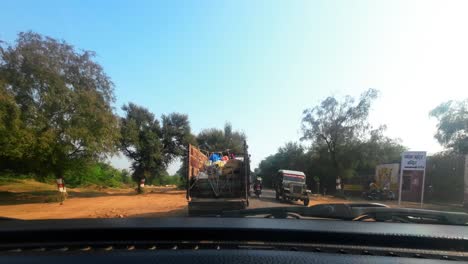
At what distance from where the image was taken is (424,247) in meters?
2.95

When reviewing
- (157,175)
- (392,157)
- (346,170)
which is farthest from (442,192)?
(157,175)

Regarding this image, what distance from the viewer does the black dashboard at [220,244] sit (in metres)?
2.43

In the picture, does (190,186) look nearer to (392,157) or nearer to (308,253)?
(308,253)

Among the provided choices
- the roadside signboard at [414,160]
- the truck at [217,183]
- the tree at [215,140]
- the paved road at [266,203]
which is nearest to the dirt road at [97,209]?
the paved road at [266,203]

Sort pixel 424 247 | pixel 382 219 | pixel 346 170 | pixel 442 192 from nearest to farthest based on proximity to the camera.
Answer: pixel 424 247 < pixel 382 219 < pixel 442 192 < pixel 346 170

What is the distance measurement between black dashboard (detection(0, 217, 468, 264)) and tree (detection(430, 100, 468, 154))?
133ft

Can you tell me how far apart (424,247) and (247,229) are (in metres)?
1.17

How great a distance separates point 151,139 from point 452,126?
2734cm

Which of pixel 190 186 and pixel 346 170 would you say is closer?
pixel 190 186

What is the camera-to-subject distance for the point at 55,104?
85.7 feet

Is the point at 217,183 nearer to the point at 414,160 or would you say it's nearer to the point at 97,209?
the point at 97,209

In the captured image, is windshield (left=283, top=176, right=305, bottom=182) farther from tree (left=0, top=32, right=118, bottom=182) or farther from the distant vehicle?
tree (left=0, top=32, right=118, bottom=182)

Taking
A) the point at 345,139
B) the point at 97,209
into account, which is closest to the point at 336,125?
the point at 345,139

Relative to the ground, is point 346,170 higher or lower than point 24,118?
lower
